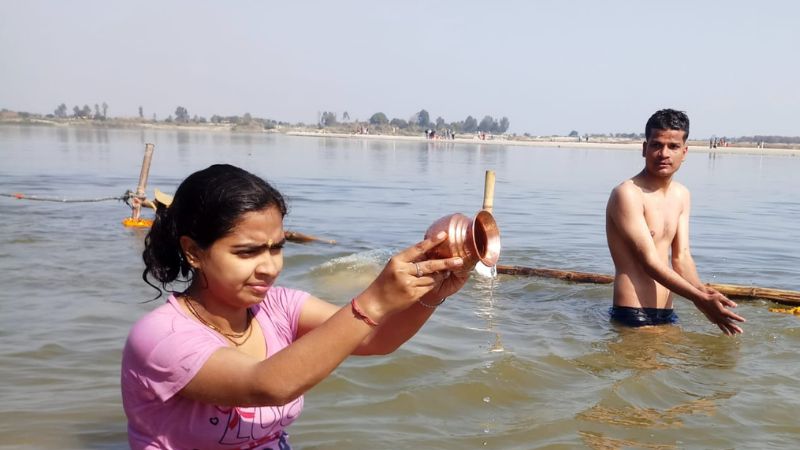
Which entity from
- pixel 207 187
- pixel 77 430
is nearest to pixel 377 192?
pixel 77 430

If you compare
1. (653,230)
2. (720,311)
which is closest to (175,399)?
(720,311)

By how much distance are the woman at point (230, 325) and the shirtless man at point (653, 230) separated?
3998mm

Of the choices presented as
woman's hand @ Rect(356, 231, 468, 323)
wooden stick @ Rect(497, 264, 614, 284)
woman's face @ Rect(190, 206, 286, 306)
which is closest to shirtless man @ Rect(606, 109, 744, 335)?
wooden stick @ Rect(497, 264, 614, 284)

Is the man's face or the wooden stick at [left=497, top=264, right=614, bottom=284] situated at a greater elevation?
the man's face

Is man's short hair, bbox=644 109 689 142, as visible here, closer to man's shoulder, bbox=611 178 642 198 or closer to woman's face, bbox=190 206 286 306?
man's shoulder, bbox=611 178 642 198

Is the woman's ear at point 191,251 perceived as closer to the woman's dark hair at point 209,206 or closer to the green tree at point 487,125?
the woman's dark hair at point 209,206

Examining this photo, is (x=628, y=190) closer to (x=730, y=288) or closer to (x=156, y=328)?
(x=730, y=288)

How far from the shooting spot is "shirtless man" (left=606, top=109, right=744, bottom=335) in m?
6.16

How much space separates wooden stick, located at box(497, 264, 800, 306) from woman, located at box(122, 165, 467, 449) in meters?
6.35

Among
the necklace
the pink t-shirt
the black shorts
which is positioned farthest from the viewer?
the black shorts

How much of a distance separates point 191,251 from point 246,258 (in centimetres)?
20

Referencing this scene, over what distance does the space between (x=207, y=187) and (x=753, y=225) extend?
15.9 meters

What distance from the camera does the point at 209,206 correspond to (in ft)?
7.42

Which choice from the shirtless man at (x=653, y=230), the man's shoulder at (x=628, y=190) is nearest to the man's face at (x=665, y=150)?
the shirtless man at (x=653, y=230)
